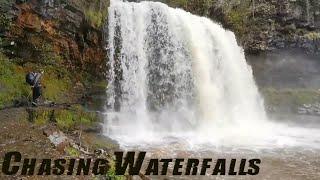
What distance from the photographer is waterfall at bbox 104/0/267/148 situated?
19.2 metres

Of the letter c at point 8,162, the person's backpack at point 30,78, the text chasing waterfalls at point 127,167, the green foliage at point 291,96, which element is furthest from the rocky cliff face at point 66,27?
the letter c at point 8,162

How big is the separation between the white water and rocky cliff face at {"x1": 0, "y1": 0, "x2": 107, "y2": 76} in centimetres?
84

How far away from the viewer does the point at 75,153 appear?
1095cm

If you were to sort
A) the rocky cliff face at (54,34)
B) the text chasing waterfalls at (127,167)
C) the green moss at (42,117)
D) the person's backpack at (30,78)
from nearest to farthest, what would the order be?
the text chasing waterfalls at (127,167) → the green moss at (42,117) → the person's backpack at (30,78) → the rocky cliff face at (54,34)

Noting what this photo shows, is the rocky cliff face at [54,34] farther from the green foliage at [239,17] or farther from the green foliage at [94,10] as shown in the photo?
the green foliage at [239,17]

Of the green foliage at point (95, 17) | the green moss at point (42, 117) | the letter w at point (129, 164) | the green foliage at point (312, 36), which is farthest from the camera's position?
the green foliage at point (312, 36)

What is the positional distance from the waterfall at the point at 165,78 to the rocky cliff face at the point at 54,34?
2.75 feet

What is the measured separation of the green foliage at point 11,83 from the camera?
15.4m

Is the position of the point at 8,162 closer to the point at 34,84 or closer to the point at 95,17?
the point at 34,84

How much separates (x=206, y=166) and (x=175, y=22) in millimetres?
10312

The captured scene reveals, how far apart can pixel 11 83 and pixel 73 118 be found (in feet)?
8.23

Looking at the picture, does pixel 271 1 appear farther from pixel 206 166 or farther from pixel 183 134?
pixel 206 166

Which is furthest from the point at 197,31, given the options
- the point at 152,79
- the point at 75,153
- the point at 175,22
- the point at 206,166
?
the point at 75,153

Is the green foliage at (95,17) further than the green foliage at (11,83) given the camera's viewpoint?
Yes
